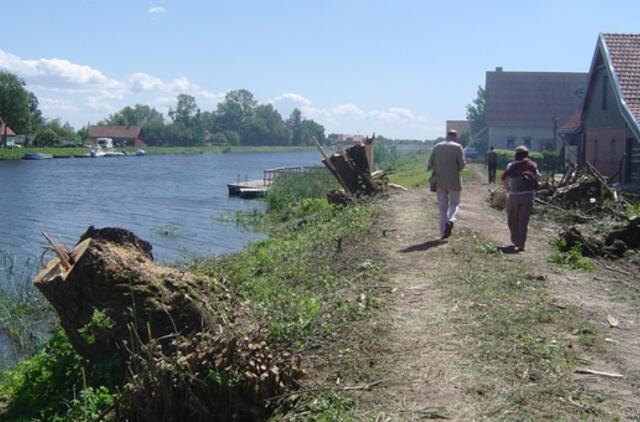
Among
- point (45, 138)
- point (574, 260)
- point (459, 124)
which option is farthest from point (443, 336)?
point (45, 138)

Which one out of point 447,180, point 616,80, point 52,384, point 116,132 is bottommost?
point 52,384

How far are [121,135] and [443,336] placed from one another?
162304mm

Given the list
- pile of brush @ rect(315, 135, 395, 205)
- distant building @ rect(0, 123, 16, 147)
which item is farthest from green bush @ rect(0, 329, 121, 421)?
distant building @ rect(0, 123, 16, 147)

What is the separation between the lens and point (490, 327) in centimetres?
810

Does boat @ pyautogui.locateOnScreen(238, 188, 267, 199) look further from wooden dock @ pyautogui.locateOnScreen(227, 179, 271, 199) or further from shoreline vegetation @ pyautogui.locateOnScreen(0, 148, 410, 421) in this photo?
shoreline vegetation @ pyautogui.locateOnScreen(0, 148, 410, 421)

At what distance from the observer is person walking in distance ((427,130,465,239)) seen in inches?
533

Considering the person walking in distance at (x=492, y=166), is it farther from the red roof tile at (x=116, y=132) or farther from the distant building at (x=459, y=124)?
the red roof tile at (x=116, y=132)

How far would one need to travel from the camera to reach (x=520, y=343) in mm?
7598

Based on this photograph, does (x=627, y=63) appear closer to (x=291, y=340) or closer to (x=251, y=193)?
(x=251, y=193)

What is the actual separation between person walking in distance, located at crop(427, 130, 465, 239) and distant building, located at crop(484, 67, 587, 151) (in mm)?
55405

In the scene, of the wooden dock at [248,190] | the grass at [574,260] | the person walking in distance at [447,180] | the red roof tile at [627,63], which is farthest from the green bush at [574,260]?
the wooden dock at [248,190]

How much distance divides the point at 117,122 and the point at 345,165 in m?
173

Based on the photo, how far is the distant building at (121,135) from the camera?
164250 millimetres

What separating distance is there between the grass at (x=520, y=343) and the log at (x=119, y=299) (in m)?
2.59
